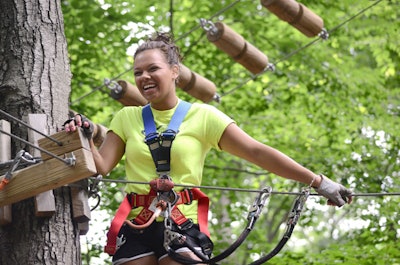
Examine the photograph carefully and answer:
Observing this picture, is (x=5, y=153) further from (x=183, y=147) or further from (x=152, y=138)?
(x=183, y=147)

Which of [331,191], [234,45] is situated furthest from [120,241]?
[234,45]

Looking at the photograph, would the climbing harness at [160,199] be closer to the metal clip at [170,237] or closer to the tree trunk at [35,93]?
the metal clip at [170,237]

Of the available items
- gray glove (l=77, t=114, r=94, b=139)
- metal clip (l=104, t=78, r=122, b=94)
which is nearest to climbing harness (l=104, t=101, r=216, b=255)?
gray glove (l=77, t=114, r=94, b=139)

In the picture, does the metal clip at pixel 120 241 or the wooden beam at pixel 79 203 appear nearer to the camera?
the metal clip at pixel 120 241

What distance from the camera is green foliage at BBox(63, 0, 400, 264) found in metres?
7.51

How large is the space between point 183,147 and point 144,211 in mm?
302

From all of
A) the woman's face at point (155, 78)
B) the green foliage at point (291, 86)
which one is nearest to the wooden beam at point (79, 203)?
the woman's face at point (155, 78)

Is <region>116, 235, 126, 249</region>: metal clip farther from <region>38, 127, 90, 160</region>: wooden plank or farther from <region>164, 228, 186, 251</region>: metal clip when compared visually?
<region>38, 127, 90, 160</region>: wooden plank

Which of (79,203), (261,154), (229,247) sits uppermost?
(261,154)

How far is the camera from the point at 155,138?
3188 mm

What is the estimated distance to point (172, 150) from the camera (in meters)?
3.18

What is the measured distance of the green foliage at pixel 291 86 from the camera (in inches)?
296

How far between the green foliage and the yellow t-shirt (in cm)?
389

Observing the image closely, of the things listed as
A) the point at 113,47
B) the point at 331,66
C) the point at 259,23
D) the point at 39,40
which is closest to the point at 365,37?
the point at 331,66
